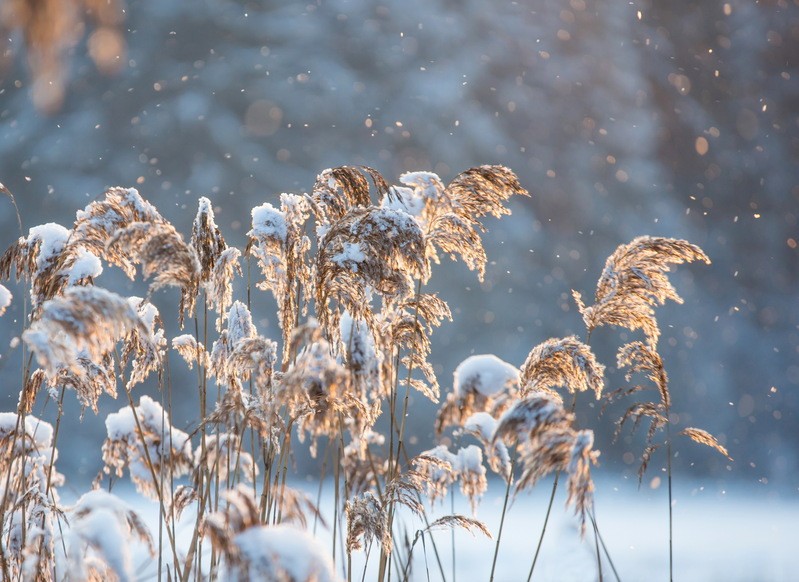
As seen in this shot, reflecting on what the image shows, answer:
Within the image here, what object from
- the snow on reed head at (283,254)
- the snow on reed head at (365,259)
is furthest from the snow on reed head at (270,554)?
the snow on reed head at (283,254)

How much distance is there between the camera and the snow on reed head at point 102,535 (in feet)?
4.48

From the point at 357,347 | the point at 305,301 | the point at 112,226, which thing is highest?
the point at 112,226

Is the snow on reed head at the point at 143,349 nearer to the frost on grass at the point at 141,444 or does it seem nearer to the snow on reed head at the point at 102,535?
the frost on grass at the point at 141,444

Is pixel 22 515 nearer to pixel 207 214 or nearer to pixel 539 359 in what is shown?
pixel 207 214

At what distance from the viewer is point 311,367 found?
1869 mm

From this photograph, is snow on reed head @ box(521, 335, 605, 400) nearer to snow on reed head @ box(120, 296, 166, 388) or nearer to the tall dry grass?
the tall dry grass

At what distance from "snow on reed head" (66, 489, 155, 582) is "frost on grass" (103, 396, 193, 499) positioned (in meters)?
1.23

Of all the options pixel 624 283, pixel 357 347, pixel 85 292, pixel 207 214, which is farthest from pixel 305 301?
pixel 624 283

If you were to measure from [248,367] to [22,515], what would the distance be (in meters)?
1.08

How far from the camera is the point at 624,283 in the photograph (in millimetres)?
3168

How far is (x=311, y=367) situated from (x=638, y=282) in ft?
6.03

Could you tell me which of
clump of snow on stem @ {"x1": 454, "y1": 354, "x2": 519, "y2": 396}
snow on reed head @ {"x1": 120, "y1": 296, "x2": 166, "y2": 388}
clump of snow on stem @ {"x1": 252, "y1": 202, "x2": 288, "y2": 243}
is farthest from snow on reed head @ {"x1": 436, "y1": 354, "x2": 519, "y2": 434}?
snow on reed head @ {"x1": 120, "y1": 296, "x2": 166, "y2": 388}

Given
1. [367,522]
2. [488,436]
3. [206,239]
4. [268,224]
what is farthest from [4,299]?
[488,436]

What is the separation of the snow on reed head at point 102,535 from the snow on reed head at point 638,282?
216 centimetres
